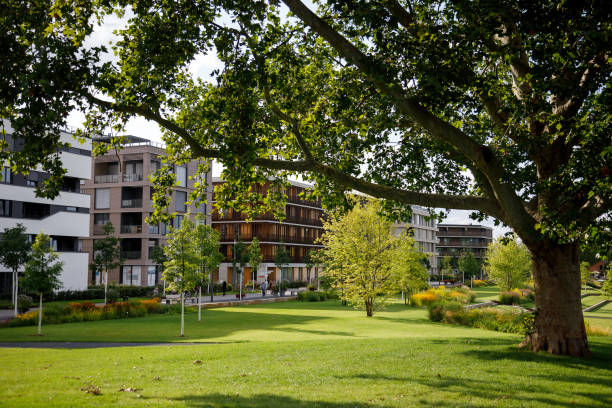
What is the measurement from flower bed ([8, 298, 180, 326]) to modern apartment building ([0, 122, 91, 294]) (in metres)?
15.2

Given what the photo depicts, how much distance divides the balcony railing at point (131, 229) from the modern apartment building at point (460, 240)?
100223 mm

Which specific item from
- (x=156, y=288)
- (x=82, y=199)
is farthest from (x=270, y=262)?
(x=82, y=199)

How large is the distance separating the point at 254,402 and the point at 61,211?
142 ft

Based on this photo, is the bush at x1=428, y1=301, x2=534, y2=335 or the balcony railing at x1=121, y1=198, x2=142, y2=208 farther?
the balcony railing at x1=121, y1=198, x2=142, y2=208

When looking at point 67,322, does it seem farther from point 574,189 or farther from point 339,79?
point 574,189

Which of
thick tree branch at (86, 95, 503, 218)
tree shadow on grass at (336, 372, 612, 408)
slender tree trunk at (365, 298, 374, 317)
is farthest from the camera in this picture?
slender tree trunk at (365, 298, 374, 317)

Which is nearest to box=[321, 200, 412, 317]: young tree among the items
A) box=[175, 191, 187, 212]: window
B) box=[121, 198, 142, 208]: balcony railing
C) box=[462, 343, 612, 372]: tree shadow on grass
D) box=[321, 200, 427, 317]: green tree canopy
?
box=[321, 200, 427, 317]: green tree canopy

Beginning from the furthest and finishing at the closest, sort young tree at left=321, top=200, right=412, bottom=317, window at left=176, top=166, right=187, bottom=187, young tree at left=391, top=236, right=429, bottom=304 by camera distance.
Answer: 1. window at left=176, top=166, right=187, bottom=187
2. young tree at left=391, top=236, right=429, bottom=304
3. young tree at left=321, top=200, right=412, bottom=317

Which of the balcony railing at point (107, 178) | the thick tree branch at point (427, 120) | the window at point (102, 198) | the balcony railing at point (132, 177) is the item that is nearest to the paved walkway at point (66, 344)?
the thick tree branch at point (427, 120)

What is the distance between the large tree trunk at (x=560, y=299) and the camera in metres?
11.7

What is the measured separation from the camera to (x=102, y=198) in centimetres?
6153

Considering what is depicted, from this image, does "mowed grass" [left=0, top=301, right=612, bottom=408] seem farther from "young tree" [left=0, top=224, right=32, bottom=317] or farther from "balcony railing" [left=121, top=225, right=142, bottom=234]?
"balcony railing" [left=121, top=225, right=142, bottom=234]

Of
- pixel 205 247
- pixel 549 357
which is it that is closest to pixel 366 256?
pixel 205 247

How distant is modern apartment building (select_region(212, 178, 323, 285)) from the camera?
247 ft
